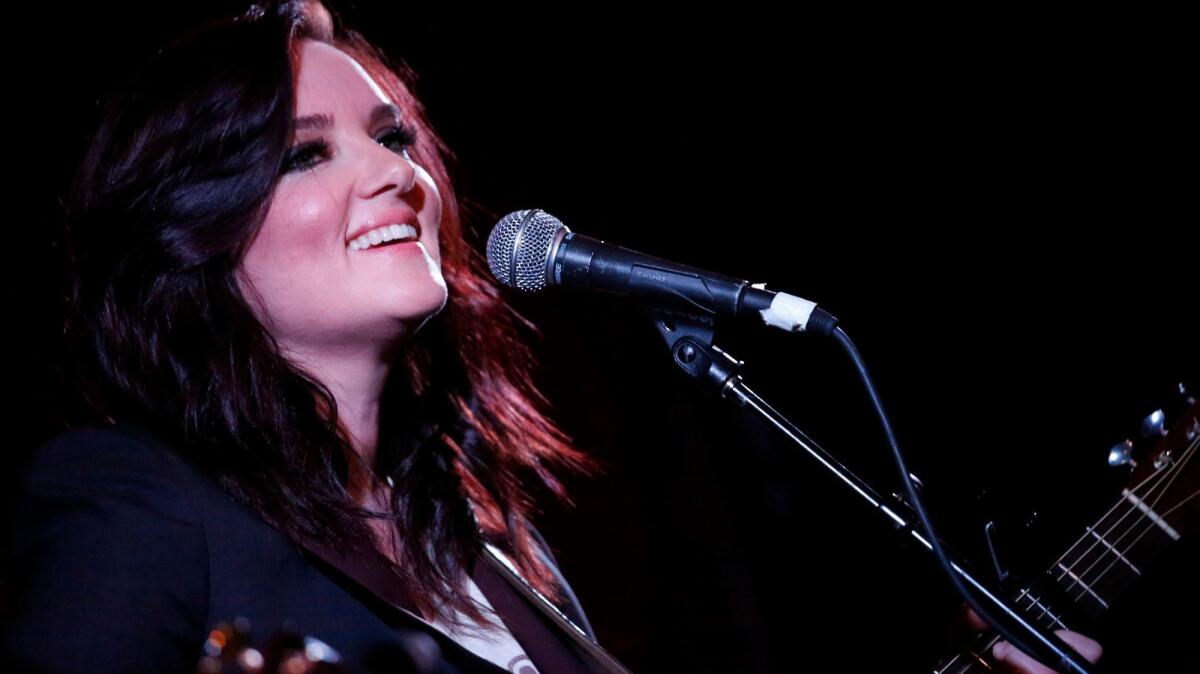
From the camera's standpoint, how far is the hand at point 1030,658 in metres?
1.45

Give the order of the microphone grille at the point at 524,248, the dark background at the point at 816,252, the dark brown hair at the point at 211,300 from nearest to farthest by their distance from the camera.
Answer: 1. the microphone grille at the point at 524,248
2. the dark brown hair at the point at 211,300
3. the dark background at the point at 816,252

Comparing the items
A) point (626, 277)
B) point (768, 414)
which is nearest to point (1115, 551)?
point (768, 414)

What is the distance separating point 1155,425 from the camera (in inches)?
55.5

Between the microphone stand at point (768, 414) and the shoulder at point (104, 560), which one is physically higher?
the microphone stand at point (768, 414)

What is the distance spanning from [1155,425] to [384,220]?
1404 millimetres

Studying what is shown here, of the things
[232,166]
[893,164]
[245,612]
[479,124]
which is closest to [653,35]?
[479,124]

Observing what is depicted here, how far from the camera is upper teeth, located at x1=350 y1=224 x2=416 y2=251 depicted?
1632 millimetres

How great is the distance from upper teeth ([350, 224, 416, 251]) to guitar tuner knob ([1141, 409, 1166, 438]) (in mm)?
1369

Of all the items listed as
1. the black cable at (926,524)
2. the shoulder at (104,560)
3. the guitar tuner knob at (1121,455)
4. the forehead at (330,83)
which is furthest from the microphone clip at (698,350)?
the forehead at (330,83)

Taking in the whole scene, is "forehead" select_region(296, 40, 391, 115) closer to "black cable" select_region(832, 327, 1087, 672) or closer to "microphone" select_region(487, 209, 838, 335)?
"microphone" select_region(487, 209, 838, 335)

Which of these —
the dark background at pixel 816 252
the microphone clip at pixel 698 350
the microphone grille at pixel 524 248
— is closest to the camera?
the microphone clip at pixel 698 350

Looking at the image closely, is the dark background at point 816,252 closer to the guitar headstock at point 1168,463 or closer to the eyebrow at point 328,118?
the guitar headstock at point 1168,463

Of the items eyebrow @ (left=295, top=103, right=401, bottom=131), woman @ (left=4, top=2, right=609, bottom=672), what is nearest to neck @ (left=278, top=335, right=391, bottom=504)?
woman @ (left=4, top=2, right=609, bottom=672)

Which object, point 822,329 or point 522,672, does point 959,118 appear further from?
point 522,672
